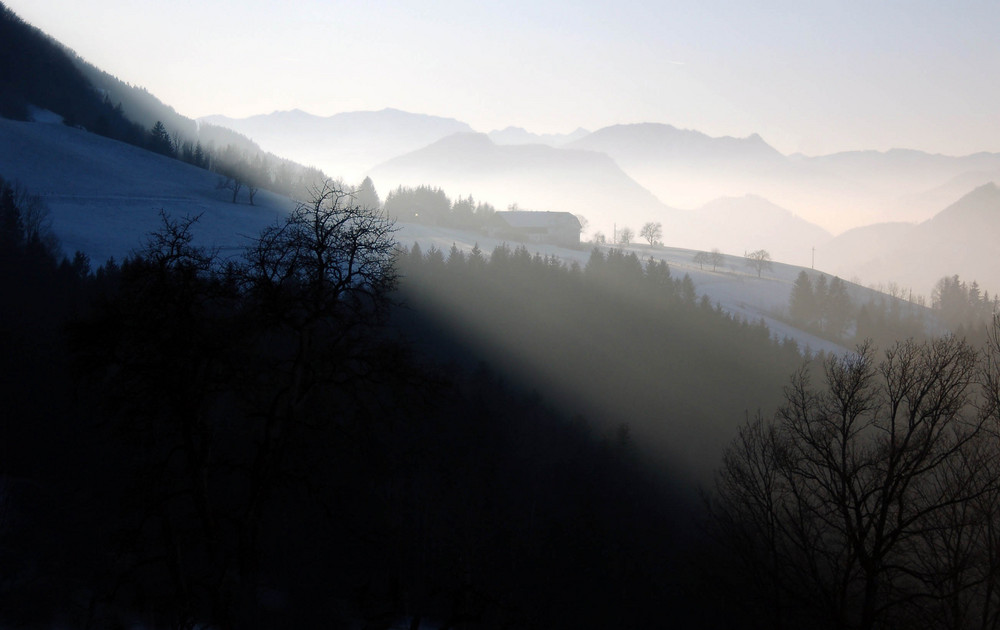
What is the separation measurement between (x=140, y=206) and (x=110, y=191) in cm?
843

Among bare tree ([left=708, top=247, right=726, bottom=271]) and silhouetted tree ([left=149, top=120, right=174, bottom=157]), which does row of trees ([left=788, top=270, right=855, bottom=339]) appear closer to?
bare tree ([left=708, top=247, right=726, bottom=271])

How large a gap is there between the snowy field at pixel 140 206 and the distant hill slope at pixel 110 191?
12cm

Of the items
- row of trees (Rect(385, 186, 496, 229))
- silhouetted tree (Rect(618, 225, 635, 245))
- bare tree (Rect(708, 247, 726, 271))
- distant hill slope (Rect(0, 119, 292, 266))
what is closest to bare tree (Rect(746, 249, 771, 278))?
bare tree (Rect(708, 247, 726, 271))

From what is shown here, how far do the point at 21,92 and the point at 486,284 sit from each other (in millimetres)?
114307

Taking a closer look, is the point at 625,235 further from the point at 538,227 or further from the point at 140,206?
the point at 140,206

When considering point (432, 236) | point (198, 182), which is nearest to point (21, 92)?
point (198, 182)

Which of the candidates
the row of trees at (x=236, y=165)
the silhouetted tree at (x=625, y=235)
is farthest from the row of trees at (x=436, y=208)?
the silhouetted tree at (x=625, y=235)

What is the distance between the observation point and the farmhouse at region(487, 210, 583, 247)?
13462 centimetres

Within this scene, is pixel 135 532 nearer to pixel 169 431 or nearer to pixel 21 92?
pixel 169 431

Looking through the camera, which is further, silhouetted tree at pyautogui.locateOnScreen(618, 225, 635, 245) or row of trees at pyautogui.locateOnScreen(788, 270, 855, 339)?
silhouetted tree at pyautogui.locateOnScreen(618, 225, 635, 245)

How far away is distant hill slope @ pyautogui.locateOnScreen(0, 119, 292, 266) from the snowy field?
0.12m

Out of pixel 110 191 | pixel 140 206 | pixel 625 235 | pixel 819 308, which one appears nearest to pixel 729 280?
pixel 819 308

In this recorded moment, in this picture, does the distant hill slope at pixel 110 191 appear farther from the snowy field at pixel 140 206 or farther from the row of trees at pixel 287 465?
the row of trees at pixel 287 465

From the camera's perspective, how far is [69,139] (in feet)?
355
